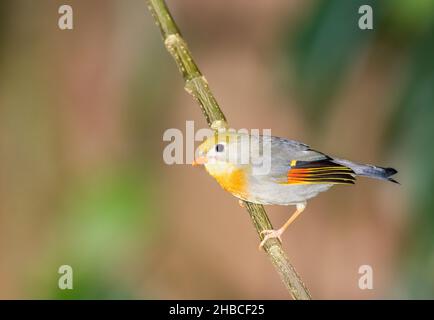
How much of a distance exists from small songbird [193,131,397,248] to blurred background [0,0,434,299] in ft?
0.81

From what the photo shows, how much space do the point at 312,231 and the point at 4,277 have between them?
222 centimetres

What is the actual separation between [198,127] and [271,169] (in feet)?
7.39

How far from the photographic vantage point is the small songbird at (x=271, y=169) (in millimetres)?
2182

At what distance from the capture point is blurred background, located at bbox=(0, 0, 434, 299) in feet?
8.13

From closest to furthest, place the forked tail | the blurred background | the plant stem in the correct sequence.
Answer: the plant stem < the forked tail < the blurred background

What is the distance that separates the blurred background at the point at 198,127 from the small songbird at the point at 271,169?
0.25m

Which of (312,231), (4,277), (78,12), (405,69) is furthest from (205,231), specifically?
(405,69)

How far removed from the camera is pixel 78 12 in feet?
14.4

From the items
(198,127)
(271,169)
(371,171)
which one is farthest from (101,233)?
(198,127)

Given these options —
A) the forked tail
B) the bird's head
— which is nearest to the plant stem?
the bird's head

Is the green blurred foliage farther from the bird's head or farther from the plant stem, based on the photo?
the plant stem

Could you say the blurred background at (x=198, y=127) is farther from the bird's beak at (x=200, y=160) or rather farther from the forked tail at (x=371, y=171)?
the bird's beak at (x=200, y=160)

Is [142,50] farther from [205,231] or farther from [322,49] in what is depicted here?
[205,231]

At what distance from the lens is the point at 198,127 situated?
180 inches
